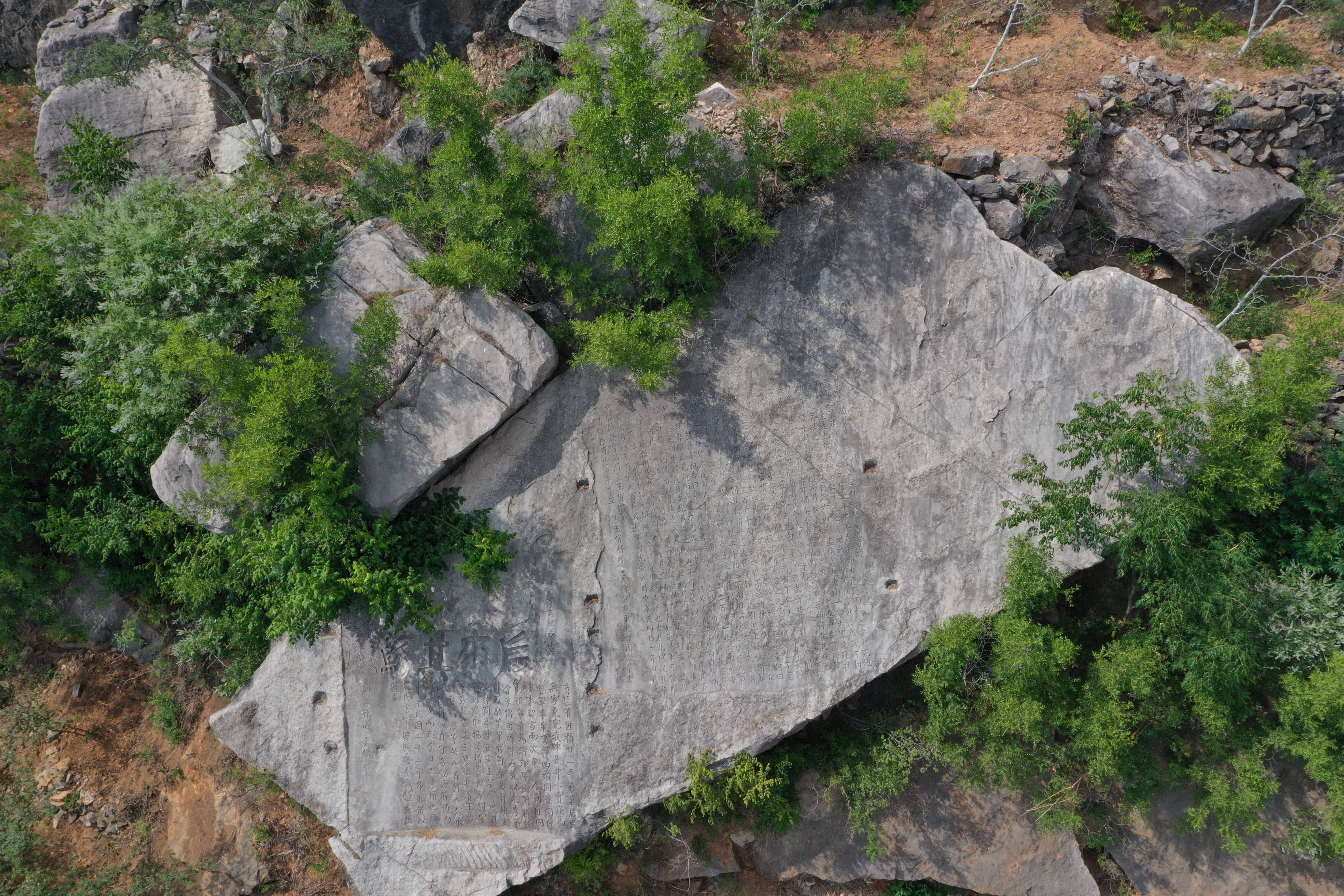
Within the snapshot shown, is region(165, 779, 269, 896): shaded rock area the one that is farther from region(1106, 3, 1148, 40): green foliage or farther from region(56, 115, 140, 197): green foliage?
region(1106, 3, 1148, 40): green foliage

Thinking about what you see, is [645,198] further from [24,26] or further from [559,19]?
[24,26]

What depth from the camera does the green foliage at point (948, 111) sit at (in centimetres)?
780

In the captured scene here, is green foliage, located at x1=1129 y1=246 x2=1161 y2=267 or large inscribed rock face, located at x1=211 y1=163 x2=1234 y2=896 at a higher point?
green foliage, located at x1=1129 y1=246 x2=1161 y2=267

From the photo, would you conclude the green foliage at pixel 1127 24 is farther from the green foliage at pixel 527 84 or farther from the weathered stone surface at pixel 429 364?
the weathered stone surface at pixel 429 364

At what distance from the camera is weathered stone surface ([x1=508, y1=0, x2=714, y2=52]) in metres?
8.26

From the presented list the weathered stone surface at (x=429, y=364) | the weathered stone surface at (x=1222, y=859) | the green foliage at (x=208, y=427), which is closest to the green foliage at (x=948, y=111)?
the weathered stone surface at (x=429, y=364)

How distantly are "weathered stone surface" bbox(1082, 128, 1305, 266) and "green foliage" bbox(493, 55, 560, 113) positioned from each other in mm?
6403

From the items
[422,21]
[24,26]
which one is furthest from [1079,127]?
[24,26]

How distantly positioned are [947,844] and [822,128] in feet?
25.1

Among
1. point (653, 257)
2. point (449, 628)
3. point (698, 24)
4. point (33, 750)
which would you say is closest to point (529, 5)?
point (698, 24)

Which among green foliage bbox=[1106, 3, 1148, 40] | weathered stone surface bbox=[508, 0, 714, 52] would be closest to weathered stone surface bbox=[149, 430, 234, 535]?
weathered stone surface bbox=[508, 0, 714, 52]

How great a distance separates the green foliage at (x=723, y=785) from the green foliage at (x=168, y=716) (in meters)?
5.81

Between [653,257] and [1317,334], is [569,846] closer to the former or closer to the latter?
[653,257]

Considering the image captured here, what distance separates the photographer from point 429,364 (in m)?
7.50
